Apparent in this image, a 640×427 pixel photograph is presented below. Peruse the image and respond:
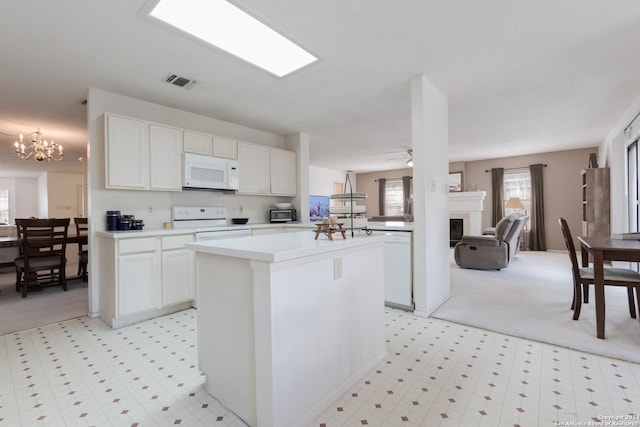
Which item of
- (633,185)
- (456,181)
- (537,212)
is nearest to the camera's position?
(633,185)

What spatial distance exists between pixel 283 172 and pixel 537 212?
21.5 ft

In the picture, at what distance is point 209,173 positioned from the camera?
12.8 ft

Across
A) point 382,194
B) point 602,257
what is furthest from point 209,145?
point 382,194

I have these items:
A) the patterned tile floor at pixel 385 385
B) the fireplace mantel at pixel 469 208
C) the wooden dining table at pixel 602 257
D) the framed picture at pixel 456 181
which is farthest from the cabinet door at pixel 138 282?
the framed picture at pixel 456 181

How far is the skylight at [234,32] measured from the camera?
1.95 m

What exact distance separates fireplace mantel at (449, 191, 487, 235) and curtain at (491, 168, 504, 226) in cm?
30

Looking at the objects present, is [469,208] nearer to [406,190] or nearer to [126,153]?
[406,190]

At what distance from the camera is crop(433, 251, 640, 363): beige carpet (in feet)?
7.77

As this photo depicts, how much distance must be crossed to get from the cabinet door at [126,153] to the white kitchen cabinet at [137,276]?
0.72 metres

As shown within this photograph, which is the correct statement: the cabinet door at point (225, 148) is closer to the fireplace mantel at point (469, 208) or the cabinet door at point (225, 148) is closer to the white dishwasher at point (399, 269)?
the white dishwasher at point (399, 269)

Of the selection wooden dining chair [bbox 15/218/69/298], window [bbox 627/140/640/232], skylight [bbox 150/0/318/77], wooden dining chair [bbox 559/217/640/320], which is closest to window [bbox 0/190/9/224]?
wooden dining chair [bbox 15/218/69/298]

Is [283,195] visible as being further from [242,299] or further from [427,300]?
[242,299]

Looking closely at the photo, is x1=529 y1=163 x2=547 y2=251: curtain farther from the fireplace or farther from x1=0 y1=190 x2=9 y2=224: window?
x1=0 y1=190 x2=9 y2=224: window

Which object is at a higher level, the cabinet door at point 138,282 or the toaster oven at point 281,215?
the toaster oven at point 281,215
